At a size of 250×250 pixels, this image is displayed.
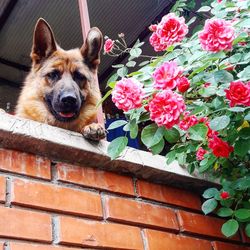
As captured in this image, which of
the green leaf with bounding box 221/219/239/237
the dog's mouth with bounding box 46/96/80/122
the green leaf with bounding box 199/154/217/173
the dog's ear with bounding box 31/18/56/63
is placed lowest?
the green leaf with bounding box 221/219/239/237

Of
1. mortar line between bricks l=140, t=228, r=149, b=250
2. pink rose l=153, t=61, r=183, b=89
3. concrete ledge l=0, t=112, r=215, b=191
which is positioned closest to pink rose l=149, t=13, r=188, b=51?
pink rose l=153, t=61, r=183, b=89

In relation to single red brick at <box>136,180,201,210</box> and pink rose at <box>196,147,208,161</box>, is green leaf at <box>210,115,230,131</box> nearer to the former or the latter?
pink rose at <box>196,147,208,161</box>

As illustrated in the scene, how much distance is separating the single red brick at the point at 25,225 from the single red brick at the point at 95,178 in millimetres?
199

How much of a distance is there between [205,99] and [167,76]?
1.07ft

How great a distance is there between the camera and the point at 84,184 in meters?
1.56

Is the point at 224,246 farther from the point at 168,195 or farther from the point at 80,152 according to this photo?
the point at 80,152

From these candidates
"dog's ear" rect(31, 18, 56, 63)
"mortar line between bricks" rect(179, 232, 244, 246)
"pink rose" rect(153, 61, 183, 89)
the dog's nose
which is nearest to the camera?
"pink rose" rect(153, 61, 183, 89)

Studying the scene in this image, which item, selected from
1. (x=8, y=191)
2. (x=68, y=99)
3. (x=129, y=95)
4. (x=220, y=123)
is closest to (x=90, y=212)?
(x=8, y=191)

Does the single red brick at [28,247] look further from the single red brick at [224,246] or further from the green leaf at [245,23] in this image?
the green leaf at [245,23]

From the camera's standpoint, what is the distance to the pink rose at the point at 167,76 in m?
1.33

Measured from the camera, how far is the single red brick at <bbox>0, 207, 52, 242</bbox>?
1266mm

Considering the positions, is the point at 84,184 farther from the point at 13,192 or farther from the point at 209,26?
the point at 209,26

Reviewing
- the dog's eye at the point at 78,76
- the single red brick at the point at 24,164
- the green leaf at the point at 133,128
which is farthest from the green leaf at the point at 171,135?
the dog's eye at the point at 78,76

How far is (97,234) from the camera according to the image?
1.46 meters
